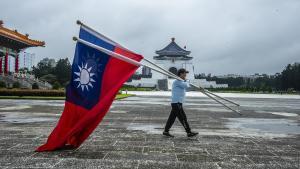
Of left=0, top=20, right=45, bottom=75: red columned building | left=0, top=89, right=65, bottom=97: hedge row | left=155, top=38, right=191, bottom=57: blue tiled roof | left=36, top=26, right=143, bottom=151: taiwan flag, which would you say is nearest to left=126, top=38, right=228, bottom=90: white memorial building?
left=155, top=38, right=191, bottom=57: blue tiled roof

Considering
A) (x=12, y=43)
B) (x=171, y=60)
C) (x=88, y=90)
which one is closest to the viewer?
(x=88, y=90)

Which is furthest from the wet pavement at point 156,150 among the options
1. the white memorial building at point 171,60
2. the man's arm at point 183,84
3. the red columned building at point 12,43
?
the white memorial building at point 171,60

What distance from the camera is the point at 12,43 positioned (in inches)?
1587

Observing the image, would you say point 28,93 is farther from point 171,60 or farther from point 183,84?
point 171,60

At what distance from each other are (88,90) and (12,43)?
38.4 meters

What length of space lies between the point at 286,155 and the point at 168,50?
86.7 meters

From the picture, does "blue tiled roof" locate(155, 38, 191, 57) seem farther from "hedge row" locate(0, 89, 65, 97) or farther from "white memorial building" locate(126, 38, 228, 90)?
"hedge row" locate(0, 89, 65, 97)

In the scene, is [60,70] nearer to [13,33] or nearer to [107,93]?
[13,33]

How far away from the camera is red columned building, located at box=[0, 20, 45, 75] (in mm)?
37528

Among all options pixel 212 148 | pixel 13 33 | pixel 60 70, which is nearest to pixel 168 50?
pixel 60 70

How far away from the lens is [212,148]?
5.54m

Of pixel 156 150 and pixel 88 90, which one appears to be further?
pixel 156 150

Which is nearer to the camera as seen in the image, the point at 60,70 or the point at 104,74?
the point at 104,74

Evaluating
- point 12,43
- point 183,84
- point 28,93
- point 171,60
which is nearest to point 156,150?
point 183,84
